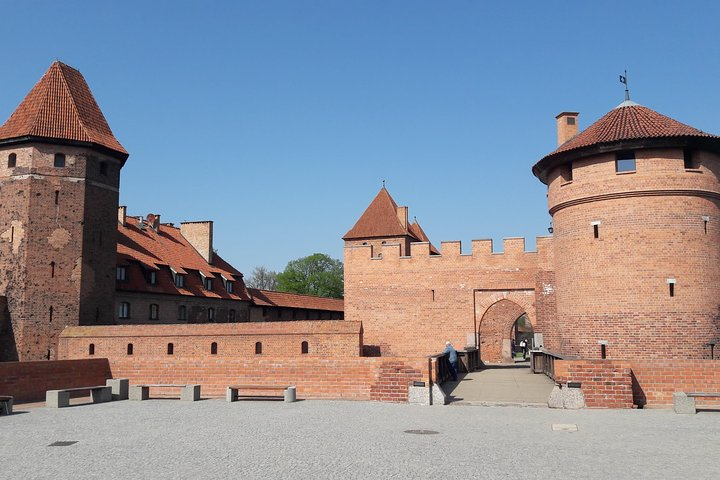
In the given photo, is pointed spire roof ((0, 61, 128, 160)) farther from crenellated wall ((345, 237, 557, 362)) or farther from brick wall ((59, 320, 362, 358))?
crenellated wall ((345, 237, 557, 362))

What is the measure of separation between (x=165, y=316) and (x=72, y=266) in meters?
8.26

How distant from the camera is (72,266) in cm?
2431

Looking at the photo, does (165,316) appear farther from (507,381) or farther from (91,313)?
(507,381)

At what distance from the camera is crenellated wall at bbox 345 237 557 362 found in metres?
27.5

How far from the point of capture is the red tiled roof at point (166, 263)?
30844 millimetres

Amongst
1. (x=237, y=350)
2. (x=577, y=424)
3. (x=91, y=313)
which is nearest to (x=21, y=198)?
(x=91, y=313)

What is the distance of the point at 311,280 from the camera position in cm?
7731

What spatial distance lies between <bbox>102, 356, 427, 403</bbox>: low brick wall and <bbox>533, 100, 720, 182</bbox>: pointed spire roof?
9.22m

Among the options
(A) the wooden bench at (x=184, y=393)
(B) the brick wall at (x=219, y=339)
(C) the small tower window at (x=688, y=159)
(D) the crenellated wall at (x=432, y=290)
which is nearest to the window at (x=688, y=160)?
(C) the small tower window at (x=688, y=159)

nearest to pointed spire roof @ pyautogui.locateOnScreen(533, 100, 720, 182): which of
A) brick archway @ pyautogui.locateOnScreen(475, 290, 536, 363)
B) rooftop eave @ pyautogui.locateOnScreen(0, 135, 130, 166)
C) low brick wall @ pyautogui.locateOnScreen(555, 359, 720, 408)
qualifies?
low brick wall @ pyautogui.locateOnScreen(555, 359, 720, 408)

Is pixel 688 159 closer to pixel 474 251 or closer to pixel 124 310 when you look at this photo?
pixel 474 251

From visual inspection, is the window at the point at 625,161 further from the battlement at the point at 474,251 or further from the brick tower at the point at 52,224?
the brick tower at the point at 52,224

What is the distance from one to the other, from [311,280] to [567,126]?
54.8m

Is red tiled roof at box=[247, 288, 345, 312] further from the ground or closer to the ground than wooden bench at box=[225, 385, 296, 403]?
further from the ground
